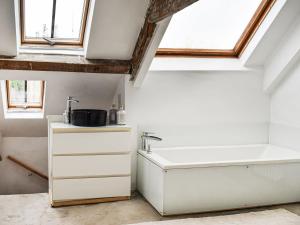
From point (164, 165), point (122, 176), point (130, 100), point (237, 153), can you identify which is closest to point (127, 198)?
point (122, 176)

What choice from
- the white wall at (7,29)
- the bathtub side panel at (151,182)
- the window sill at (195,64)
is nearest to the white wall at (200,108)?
the window sill at (195,64)

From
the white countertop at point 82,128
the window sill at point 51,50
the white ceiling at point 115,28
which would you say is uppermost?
the white ceiling at point 115,28

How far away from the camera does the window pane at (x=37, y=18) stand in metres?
3.57

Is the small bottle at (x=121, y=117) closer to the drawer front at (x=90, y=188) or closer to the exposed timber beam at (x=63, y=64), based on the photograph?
the exposed timber beam at (x=63, y=64)

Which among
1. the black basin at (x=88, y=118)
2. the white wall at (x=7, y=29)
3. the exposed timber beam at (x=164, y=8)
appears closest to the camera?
the exposed timber beam at (x=164, y=8)

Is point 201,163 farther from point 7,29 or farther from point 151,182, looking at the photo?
point 7,29

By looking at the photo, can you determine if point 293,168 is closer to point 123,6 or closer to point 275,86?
point 275,86

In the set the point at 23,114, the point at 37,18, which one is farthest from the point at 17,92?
the point at 37,18

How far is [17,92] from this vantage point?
4418 mm

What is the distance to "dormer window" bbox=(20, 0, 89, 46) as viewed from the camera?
142 inches

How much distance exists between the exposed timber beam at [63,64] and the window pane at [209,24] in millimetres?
539

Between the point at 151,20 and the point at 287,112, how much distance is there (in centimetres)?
200

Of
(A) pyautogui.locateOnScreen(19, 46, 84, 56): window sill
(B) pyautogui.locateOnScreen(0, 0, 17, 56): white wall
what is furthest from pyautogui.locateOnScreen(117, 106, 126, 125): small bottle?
(B) pyautogui.locateOnScreen(0, 0, 17, 56): white wall

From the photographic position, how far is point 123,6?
329 cm
